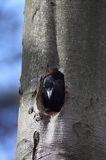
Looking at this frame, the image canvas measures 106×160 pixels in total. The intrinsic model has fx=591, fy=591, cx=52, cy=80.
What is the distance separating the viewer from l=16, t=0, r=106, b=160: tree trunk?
78cm

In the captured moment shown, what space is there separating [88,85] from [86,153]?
0.32ft

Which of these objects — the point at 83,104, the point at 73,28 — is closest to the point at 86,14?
the point at 73,28

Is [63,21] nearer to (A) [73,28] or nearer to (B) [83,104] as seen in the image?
(A) [73,28]

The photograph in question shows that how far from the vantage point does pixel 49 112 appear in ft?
2.71

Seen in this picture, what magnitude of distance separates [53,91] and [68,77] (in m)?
0.04

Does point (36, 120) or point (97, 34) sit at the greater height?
point (97, 34)

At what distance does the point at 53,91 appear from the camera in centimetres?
86

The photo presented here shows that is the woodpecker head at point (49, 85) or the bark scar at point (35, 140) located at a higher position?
the woodpecker head at point (49, 85)

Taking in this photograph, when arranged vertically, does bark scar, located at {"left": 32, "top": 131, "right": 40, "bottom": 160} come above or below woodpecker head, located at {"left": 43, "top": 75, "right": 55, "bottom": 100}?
below

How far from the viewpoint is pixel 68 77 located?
824 millimetres

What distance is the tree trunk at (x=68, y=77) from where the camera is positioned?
0.78m

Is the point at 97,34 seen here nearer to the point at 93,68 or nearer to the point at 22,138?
the point at 93,68

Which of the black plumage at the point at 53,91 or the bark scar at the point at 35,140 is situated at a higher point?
the black plumage at the point at 53,91

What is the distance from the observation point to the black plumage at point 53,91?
829 millimetres
